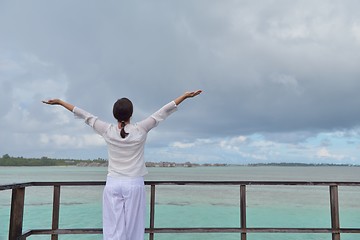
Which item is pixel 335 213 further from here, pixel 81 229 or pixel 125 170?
pixel 81 229

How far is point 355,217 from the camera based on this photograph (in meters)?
18.5

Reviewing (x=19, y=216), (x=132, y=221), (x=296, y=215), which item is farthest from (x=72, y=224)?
(x=132, y=221)

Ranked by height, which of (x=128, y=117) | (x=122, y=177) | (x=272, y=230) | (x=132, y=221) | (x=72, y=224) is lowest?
(x=72, y=224)

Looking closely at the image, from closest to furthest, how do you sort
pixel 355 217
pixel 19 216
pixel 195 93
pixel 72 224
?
pixel 195 93, pixel 19 216, pixel 72 224, pixel 355 217

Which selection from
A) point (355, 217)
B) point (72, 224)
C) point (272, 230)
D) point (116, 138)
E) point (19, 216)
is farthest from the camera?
point (355, 217)

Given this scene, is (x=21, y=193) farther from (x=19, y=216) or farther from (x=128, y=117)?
(x=128, y=117)

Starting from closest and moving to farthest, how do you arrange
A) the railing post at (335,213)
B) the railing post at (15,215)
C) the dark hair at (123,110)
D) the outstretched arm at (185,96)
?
the dark hair at (123,110), the outstretched arm at (185,96), the railing post at (15,215), the railing post at (335,213)

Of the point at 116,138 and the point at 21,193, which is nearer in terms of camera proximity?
the point at 116,138

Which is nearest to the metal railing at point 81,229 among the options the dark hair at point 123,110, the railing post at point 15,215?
the railing post at point 15,215

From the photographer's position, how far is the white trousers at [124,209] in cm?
235

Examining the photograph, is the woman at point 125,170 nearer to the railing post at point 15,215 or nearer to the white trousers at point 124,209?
the white trousers at point 124,209

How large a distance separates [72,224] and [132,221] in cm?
1532

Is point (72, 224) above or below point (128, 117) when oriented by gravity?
below

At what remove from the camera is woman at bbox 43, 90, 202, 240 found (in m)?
2.34
